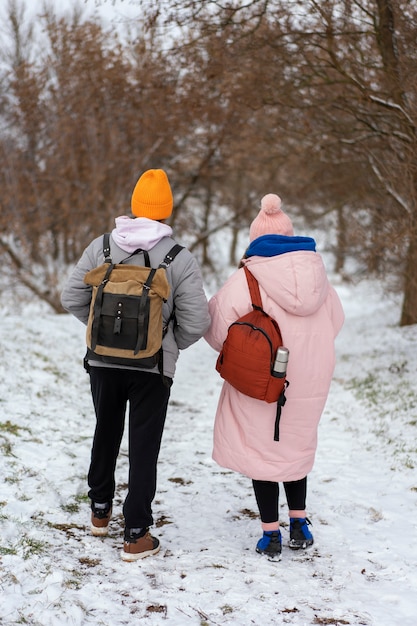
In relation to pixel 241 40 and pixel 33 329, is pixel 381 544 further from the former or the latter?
pixel 33 329

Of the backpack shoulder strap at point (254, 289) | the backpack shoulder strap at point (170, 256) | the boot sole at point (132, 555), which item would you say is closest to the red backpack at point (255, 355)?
the backpack shoulder strap at point (254, 289)

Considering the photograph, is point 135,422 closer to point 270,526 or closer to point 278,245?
point 270,526

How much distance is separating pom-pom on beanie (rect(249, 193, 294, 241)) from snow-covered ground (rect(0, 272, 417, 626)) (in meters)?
1.91

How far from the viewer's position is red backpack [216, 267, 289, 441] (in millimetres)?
3330

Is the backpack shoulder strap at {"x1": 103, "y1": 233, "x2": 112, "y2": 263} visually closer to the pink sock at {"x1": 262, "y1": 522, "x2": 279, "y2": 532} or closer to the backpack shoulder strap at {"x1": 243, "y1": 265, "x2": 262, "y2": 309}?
the backpack shoulder strap at {"x1": 243, "y1": 265, "x2": 262, "y2": 309}

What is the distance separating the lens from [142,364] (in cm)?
321

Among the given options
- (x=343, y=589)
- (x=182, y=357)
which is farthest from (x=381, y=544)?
(x=182, y=357)

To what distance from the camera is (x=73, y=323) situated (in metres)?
11.7

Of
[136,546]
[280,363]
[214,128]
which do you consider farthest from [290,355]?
[214,128]

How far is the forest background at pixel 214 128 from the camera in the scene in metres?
7.73

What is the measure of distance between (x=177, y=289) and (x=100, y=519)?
150 centimetres

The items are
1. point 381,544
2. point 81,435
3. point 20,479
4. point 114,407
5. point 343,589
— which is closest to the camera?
point 343,589

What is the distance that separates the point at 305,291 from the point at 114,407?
1258 millimetres

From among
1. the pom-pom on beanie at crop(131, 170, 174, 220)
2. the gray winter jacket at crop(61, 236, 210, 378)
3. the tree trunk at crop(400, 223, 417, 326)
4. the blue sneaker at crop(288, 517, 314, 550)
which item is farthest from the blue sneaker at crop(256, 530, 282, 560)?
the tree trunk at crop(400, 223, 417, 326)
